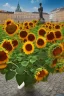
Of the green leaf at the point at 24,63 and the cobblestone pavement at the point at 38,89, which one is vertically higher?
the green leaf at the point at 24,63

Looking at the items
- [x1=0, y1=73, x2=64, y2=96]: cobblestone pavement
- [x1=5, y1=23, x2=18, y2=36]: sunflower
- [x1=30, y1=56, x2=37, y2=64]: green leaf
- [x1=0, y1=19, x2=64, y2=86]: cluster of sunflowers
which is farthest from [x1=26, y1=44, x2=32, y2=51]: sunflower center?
[x1=0, y1=73, x2=64, y2=96]: cobblestone pavement

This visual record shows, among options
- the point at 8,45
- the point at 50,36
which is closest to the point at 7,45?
A: the point at 8,45

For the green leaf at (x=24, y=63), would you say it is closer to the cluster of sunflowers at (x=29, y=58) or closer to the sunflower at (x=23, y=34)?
the cluster of sunflowers at (x=29, y=58)

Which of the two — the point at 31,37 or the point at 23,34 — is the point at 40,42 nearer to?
the point at 31,37

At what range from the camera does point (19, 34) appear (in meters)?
3.04

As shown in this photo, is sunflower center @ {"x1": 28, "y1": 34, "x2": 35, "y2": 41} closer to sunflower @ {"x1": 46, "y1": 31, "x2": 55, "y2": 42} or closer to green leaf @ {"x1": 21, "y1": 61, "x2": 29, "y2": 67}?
sunflower @ {"x1": 46, "y1": 31, "x2": 55, "y2": 42}

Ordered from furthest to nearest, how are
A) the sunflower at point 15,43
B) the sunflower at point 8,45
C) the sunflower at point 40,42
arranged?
1. the sunflower at point 15,43
2. the sunflower at point 40,42
3. the sunflower at point 8,45

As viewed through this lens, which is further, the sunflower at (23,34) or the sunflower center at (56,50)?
the sunflower at (23,34)

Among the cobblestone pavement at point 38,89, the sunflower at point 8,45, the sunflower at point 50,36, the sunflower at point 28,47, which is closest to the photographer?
the sunflower at point 8,45

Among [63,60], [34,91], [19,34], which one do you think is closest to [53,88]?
[34,91]

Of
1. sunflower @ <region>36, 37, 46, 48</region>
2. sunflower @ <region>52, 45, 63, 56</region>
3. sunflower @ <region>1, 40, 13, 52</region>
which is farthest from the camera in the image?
sunflower @ <region>36, 37, 46, 48</region>

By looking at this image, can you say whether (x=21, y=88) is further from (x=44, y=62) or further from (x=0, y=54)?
(x=0, y=54)

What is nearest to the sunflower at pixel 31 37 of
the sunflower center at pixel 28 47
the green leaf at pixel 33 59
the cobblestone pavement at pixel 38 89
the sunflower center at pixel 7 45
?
the sunflower center at pixel 28 47

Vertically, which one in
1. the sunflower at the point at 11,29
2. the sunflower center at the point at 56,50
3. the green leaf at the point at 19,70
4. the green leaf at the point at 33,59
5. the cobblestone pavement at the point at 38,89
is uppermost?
the sunflower at the point at 11,29
